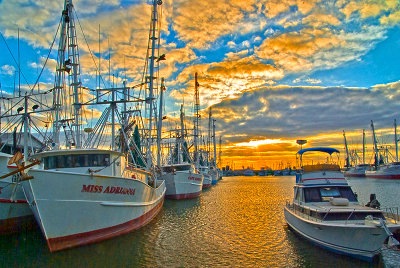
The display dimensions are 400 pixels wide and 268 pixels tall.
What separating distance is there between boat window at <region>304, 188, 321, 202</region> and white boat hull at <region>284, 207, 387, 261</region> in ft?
7.19

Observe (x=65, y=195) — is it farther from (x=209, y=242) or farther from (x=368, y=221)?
(x=368, y=221)

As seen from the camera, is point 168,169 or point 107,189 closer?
point 107,189

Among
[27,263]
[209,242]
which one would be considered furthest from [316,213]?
[27,263]

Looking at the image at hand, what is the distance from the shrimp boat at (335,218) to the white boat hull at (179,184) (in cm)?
1820

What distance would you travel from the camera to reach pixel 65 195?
12570 millimetres

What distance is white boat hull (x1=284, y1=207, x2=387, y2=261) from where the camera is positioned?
10.8 metres

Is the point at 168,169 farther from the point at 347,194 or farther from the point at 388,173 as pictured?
the point at 388,173

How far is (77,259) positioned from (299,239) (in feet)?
38.3

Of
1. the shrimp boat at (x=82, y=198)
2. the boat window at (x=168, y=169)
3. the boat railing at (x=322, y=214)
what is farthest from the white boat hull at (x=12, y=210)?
the boat window at (x=168, y=169)

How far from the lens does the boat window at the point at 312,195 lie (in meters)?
15.4

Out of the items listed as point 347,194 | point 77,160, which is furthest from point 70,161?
point 347,194

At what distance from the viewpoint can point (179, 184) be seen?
3450cm

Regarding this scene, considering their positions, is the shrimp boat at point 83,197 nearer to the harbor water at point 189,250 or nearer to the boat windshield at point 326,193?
the harbor water at point 189,250

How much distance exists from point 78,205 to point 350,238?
12265 millimetres
